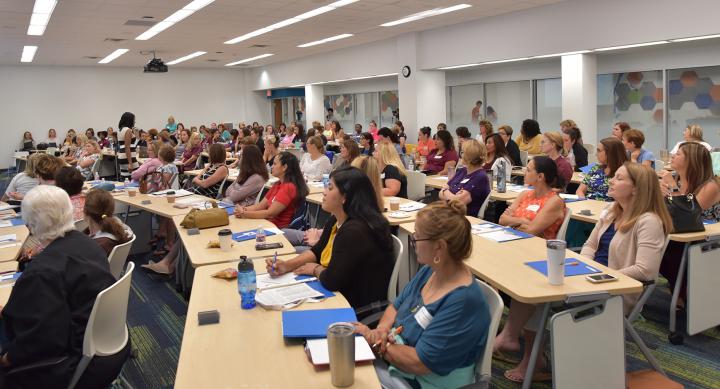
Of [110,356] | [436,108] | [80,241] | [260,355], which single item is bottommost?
[110,356]

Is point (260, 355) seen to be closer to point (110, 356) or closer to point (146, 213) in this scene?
point (110, 356)

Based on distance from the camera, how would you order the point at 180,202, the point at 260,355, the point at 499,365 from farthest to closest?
the point at 180,202
the point at 499,365
the point at 260,355

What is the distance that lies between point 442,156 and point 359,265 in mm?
5760

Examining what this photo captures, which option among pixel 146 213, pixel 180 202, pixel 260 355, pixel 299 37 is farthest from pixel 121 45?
pixel 260 355

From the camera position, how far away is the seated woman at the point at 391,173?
6.17 metres

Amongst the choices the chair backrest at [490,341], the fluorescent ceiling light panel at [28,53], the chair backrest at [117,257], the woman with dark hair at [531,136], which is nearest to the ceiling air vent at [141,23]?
the fluorescent ceiling light panel at [28,53]

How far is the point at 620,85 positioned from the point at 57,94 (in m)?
17.3

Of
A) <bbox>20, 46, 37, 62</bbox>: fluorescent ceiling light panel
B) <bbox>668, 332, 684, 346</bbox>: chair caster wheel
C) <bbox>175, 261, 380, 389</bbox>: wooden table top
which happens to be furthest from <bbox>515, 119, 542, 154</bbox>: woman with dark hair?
<bbox>20, 46, 37, 62</bbox>: fluorescent ceiling light panel

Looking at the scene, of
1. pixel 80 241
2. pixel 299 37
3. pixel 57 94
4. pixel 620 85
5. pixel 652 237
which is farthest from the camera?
pixel 57 94

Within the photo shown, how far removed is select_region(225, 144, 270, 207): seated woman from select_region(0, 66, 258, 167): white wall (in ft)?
53.8

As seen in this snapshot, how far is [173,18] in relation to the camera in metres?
10.5

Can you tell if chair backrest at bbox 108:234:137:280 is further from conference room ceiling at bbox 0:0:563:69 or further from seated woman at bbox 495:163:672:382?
conference room ceiling at bbox 0:0:563:69

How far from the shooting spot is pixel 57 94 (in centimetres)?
1973

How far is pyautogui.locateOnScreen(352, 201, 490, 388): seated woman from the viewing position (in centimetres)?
217
